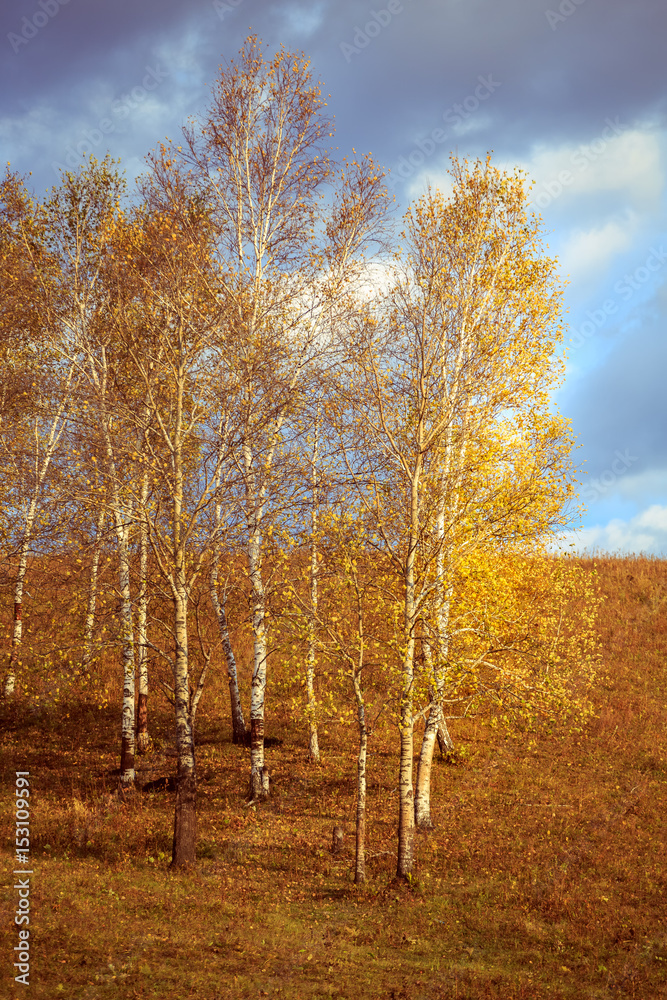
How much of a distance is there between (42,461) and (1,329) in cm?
514

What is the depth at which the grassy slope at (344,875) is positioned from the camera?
419 inches

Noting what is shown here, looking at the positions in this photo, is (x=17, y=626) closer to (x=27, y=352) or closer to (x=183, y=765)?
(x=27, y=352)

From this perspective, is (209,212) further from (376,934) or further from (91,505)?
(376,934)

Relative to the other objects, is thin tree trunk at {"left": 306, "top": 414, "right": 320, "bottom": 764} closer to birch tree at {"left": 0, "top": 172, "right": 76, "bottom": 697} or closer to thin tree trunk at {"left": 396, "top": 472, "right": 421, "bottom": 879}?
thin tree trunk at {"left": 396, "top": 472, "right": 421, "bottom": 879}

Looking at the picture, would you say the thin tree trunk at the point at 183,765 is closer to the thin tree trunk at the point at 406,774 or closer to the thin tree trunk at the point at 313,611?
the thin tree trunk at the point at 313,611

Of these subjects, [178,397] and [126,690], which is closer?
[178,397]

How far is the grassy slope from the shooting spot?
10.6 meters

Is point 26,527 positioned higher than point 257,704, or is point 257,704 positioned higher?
point 26,527

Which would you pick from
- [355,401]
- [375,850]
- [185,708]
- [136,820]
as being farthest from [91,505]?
[375,850]

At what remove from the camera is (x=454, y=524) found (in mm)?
17500

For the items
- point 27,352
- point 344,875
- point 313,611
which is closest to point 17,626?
point 27,352

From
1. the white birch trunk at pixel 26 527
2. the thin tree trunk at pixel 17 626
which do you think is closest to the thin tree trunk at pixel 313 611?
the white birch trunk at pixel 26 527

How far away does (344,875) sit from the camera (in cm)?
1541

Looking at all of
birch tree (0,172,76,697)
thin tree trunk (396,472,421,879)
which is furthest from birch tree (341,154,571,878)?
birch tree (0,172,76,697)
